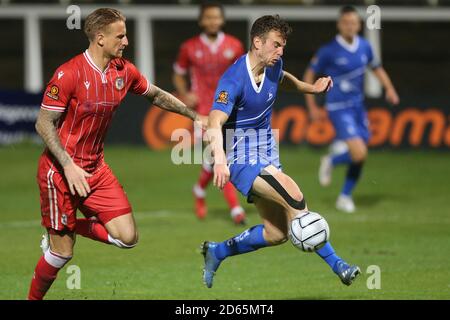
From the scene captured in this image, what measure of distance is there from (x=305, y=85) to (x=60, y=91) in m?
2.30

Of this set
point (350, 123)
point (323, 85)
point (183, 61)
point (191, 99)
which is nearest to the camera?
point (323, 85)

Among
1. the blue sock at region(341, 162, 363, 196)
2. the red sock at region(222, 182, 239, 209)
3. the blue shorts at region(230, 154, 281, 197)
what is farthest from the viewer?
the blue sock at region(341, 162, 363, 196)

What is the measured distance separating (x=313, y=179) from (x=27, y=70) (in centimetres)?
1021

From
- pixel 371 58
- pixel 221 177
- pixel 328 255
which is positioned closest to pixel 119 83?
pixel 221 177

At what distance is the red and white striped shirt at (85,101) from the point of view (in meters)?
7.73

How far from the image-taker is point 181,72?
13.8m

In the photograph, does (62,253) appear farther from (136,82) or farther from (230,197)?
(230,197)

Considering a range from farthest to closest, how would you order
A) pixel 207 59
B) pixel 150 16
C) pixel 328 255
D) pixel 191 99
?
pixel 150 16 < pixel 207 59 < pixel 191 99 < pixel 328 255

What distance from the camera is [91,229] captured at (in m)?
8.32

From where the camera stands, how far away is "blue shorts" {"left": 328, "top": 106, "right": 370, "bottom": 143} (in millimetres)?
14148

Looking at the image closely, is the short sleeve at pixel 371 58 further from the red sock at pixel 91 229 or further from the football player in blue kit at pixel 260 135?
the red sock at pixel 91 229

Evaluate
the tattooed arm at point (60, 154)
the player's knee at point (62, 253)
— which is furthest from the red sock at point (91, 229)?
the tattooed arm at point (60, 154)

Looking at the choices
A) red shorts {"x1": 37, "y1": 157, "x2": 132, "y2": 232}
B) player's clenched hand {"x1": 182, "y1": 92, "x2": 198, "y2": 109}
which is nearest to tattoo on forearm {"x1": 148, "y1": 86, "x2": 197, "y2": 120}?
red shorts {"x1": 37, "y1": 157, "x2": 132, "y2": 232}

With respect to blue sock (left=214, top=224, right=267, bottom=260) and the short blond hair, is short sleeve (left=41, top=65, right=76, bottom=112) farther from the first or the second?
blue sock (left=214, top=224, right=267, bottom=260)
